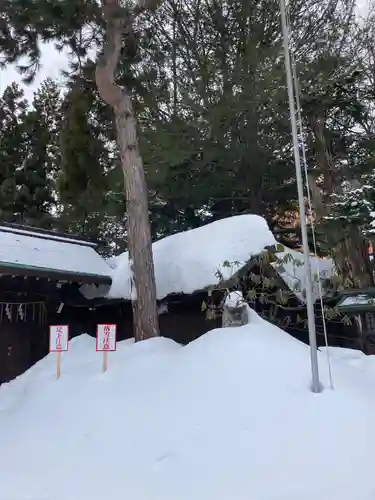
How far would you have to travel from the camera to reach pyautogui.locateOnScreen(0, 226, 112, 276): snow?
8.24m

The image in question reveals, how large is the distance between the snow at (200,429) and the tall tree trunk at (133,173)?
1219 mm

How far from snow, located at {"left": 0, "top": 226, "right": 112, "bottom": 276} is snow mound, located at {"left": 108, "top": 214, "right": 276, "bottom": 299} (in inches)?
28.9

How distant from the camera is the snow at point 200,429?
364 cm

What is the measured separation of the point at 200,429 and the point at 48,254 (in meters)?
5.66

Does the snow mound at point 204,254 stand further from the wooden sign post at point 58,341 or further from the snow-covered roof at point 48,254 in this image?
the wooden sign post at point 58,341

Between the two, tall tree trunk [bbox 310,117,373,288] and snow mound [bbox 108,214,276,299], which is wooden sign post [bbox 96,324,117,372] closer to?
snow mound [bbox 108,214,276,299]

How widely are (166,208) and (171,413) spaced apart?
7851 millimetres

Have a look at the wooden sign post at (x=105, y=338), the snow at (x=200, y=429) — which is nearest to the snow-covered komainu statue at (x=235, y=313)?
the snow at (x=200, y=429)

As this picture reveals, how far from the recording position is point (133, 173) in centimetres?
784

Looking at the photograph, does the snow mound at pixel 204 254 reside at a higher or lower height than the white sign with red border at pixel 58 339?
higher

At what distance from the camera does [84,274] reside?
28.4ft

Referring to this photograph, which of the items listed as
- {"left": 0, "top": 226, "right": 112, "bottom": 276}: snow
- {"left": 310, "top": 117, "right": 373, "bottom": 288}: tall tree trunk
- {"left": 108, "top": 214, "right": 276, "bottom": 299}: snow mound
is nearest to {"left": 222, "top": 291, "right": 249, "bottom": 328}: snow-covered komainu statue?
{"left": 108, "top": 214, "right": 276, "bottom": 299}: snow mound

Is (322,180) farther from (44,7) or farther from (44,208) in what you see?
(44,208)

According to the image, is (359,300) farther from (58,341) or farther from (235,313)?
(58,341)
